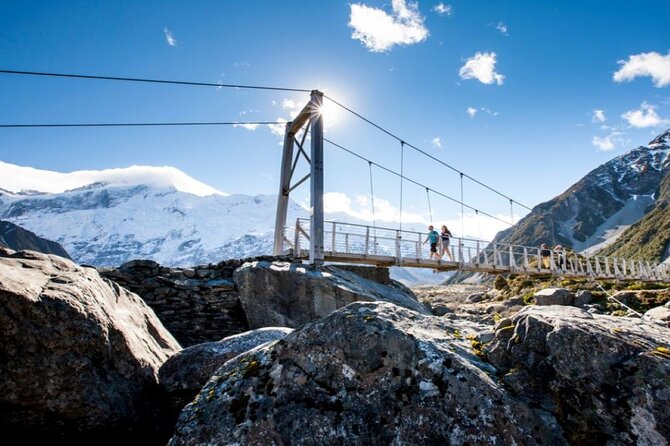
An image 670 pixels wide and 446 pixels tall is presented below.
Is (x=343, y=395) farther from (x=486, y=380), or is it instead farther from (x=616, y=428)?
(x=616, y=428)

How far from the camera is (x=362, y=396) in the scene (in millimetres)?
3264

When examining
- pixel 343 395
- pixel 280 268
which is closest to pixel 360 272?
pixel 280 268

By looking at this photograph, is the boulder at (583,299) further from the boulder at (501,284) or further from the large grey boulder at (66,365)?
the large grey boulder at (66,365)

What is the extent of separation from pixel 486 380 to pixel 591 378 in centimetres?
75

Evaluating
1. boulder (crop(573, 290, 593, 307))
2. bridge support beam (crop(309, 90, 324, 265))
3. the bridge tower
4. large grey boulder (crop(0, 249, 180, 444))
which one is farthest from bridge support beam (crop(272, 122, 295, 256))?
boulder (crop(573, 290, 593, 307))

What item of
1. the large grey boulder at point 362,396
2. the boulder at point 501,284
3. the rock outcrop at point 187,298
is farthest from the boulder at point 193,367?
the boulder at point 501,284

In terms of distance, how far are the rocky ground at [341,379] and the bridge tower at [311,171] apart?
867 centimetres

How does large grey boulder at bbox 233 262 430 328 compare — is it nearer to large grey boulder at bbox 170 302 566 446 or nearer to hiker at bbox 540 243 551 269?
large grey boulder at bbox 170 302 566 446

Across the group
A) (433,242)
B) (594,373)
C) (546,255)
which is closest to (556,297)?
(546,255)

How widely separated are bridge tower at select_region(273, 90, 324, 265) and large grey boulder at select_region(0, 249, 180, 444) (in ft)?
29.0

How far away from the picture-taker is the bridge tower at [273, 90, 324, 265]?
14.0m

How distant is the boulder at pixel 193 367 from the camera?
4.95 meters

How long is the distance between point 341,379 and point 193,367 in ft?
8.52

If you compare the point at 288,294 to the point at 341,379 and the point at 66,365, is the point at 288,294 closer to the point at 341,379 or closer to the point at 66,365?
the point at 66,365
